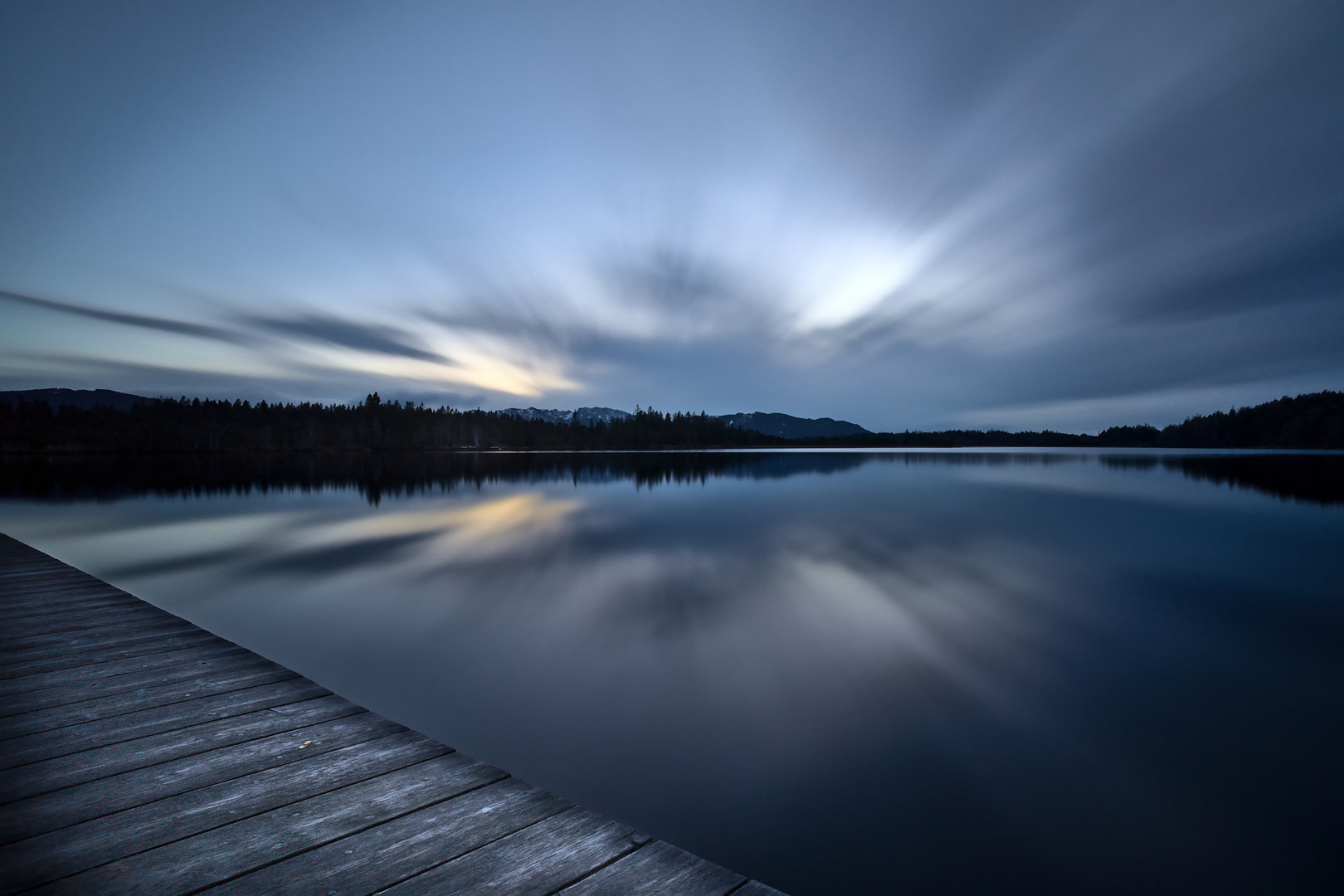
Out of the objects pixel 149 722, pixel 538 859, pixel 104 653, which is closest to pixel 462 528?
pixel 104 653

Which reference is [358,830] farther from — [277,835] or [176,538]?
[176,538]

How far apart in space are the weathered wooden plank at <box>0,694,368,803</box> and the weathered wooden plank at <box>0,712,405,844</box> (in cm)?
9

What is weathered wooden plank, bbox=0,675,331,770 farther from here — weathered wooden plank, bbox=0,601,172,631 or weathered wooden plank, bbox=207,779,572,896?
weathered wooden plank, bbox=0,601,172,631

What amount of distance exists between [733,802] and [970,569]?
10.2 meters

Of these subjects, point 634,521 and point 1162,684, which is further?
point 634,521

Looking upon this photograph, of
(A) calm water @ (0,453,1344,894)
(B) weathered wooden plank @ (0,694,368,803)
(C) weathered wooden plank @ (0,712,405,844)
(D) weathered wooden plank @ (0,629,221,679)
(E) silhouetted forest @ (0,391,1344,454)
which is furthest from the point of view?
(E) silhouetted forest @ (0,391,1344,454)

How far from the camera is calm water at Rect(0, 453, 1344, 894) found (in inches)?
162

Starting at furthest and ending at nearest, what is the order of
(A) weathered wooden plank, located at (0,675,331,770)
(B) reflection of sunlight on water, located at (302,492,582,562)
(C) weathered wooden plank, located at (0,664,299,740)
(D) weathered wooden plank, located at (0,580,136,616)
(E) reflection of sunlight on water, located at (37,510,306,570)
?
(B) reflection of sunlight on water, located at (302,492,582,562), (E) reflection of sunlight on water, located at (37,510,306,570), (D) weathered wooden plank, located at (0,580,136,616), (C) weathered wooden plank, located at (0,664,299,740), (A) weathered wooden plank, located at (0,675,331,770)

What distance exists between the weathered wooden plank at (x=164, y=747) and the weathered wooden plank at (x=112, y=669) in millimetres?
1625

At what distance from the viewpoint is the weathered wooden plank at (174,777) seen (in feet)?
9.08

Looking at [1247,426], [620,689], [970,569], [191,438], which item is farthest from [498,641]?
[1247,426]

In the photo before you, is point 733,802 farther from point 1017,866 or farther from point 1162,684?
point 1162,684

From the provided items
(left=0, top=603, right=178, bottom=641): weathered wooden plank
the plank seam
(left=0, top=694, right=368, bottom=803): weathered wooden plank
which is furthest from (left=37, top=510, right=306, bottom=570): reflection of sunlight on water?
the plank seam

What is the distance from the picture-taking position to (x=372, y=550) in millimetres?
15523
